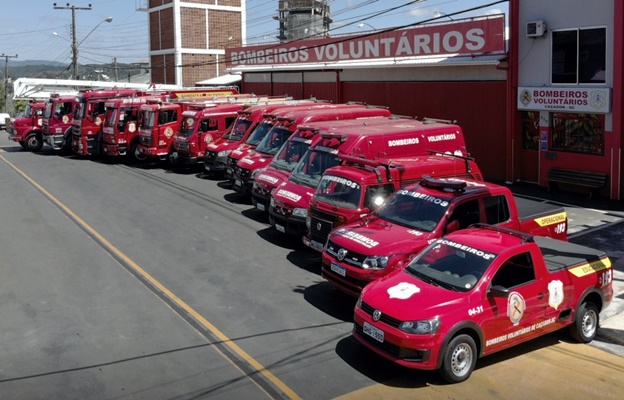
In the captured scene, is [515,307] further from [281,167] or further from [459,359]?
[281,167]

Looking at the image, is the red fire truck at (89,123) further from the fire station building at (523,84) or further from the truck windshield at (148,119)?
the fire station building at (523,84)

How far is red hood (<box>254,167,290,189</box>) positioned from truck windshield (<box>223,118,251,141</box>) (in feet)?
18.2

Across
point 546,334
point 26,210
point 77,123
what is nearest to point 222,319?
point 546,334

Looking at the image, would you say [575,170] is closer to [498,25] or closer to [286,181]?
[498,25]

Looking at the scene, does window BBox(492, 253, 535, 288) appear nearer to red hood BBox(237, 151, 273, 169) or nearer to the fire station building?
red hood BBox(237, 151, 273, 169)

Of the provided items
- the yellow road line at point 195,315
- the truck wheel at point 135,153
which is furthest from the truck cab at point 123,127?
the yellow road line at point 195,315

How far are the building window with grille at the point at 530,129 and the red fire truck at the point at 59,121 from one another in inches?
808

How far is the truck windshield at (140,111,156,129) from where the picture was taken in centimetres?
2644

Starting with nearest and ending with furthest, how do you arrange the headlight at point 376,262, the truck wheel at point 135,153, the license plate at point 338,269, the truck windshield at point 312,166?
the headlight at point 376,262 < the license plate at point 338,269 < the truck windshield at point 312,166 < the truck wheel at point 135,153

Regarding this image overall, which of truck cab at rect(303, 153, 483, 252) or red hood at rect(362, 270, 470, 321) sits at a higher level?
truck cab at rect(303, 153, 483, 252)

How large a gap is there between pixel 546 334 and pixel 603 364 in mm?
917

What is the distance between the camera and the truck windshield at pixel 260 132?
68.8ft

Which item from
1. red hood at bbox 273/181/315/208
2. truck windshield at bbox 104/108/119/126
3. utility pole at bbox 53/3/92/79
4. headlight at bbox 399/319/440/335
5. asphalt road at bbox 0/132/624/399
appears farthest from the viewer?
utility pole at bbox 53/3/92/79

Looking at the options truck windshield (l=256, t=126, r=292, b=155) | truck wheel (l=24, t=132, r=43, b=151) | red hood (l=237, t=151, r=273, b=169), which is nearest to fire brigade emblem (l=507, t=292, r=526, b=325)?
red hood (l=237, t=151, r=273, b=169)
